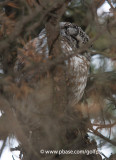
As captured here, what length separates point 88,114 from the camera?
2277mm

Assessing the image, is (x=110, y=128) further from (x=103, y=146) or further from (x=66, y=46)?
(x=66, y=46)

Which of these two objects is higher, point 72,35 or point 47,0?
point 72,35

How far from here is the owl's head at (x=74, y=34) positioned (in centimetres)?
340

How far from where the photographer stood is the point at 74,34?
137 inches

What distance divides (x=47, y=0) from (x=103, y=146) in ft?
4.02

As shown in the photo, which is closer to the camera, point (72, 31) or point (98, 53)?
point (98, 53)

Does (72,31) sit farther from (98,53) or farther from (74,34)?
(98,53)

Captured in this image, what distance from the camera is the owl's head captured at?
3404 millimetres

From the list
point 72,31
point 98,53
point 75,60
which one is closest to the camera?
point 98,53

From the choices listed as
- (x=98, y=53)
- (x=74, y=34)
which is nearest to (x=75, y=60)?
(x=74, y=34)

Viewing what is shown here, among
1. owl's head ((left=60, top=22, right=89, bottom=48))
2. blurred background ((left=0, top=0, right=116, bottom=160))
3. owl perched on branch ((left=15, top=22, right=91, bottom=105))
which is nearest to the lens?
blurred background ((left=0, top=0, right=116, bottom=160))

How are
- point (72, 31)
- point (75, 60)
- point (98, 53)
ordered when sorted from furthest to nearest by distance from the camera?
1. point (72, 31)
2. point (75, 60)
3. point (98, 53)

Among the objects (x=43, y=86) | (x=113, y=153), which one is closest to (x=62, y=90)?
(x=43, y=86)

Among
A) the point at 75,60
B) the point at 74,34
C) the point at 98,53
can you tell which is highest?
the point at 74,34
